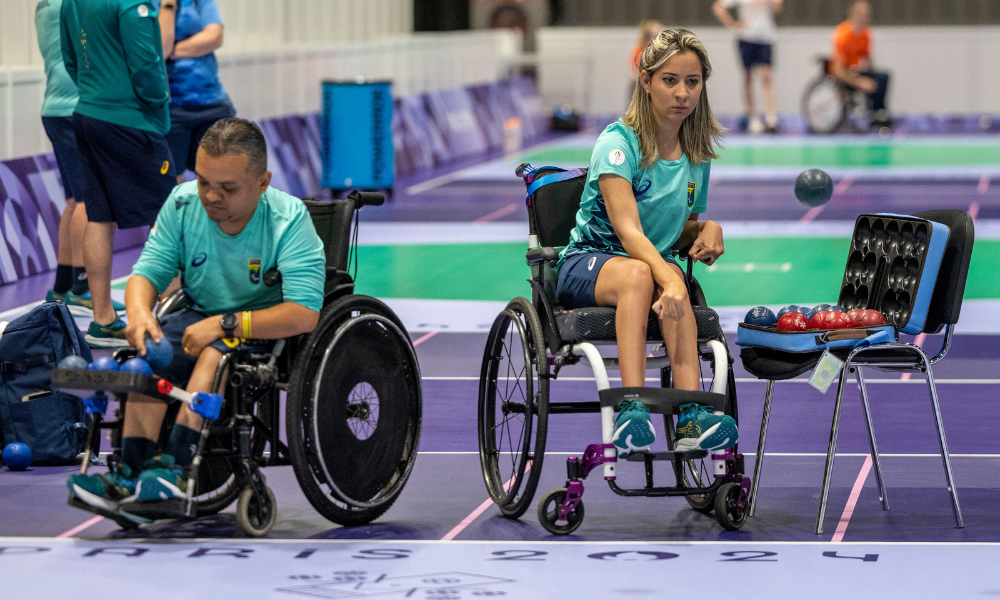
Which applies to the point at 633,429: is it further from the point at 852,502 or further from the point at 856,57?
the point at 856,57

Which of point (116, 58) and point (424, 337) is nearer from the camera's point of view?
point (116, 58)

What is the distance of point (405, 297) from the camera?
31.6 ft

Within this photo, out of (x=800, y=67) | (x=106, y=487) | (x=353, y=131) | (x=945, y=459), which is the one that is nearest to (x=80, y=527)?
(x=106, y=487)

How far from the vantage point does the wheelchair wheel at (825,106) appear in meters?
22.8

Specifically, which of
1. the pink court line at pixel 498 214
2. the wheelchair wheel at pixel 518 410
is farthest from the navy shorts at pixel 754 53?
the wheelchair wheel at pixel 518 410

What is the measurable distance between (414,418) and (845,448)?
71.2 inches

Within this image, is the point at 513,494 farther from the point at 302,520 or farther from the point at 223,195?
the point at 223,195

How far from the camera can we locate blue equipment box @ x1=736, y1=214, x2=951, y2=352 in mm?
4676

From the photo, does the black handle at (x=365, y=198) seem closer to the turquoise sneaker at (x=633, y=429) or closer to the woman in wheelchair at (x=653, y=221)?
the woman in wheelchair at (x=653, y=221)

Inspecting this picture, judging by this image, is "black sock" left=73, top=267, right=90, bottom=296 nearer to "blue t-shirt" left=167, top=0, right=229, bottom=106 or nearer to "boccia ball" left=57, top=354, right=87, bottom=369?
"blue t-shirt" left=167, top=0, right=229, bottom=106

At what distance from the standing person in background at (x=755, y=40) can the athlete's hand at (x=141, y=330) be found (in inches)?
761

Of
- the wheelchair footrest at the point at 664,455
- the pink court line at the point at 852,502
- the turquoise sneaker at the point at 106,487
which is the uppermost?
the wheelchair footrest at the point at 664,455

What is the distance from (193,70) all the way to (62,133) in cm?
83

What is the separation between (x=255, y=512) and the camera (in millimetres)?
4594
